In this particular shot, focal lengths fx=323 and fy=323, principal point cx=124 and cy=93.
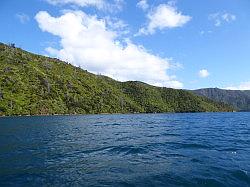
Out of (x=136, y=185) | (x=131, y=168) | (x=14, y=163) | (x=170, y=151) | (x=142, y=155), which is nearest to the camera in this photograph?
(x=136, y=185)

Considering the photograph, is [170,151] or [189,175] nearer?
[189,175]

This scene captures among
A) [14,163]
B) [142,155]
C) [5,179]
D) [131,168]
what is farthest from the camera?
[142,155]

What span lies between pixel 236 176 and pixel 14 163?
22913mm

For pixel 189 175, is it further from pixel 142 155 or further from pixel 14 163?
pixel 14 163

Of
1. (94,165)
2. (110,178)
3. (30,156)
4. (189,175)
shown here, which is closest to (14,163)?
(30,156)

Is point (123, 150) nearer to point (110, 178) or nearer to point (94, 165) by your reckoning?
point (94, 165)

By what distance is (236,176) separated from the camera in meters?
28.3

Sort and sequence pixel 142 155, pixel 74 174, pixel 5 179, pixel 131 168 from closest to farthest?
pixel 5 179 < pixel 74 174 < pixel 131 168 < pixel 142 155

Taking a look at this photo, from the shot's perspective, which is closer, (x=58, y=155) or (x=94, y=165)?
(x=94, y=165)

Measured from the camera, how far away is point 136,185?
25.6 m

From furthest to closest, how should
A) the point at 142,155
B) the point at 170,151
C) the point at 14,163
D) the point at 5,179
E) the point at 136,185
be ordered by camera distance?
the point at 170,151 < the point at 142,155 < the point at 14,163 < the point at 5,179 < the point at 136,185

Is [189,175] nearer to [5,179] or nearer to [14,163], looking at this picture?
[5,179]

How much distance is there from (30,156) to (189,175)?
836 inches

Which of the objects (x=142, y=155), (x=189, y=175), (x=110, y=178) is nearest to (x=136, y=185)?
(x=110, y=178)
